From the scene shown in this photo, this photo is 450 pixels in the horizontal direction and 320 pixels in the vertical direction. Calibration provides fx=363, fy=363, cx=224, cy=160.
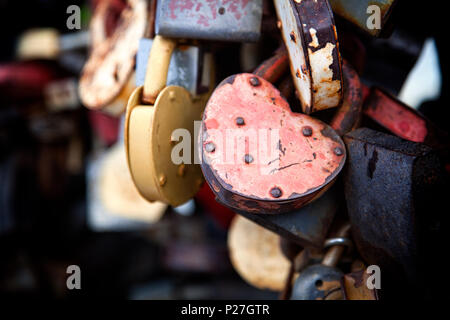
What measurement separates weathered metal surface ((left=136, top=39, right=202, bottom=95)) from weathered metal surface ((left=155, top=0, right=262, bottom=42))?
0.04m

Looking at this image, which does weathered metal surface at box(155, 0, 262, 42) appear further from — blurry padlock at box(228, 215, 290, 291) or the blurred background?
the blurred background

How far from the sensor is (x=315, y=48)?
369 millimetres

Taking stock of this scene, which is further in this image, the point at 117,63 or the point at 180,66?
the point at 117,63

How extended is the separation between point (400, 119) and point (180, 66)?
0.30 meters

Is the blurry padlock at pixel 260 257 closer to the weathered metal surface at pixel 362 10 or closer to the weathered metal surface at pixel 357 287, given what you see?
the weathered metal surface at pixel 357 287

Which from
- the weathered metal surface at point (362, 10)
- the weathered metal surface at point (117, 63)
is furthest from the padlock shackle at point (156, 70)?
the weathered metal surface at point (362, 10)

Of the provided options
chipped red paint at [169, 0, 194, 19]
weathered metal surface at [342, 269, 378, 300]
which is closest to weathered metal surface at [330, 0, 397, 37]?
chipped red paint at [169, 0, 194, 19]

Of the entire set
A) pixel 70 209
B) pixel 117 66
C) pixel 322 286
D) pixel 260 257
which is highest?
pixel 117 66

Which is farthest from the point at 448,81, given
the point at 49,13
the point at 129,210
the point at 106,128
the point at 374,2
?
the point at 49,13

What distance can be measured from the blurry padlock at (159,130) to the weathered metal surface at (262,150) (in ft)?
0.26

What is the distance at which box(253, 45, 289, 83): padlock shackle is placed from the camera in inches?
17.4

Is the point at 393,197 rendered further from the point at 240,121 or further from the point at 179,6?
the point at 179,6

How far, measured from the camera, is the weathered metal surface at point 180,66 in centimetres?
49

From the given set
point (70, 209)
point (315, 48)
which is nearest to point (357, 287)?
point (315, 48)
